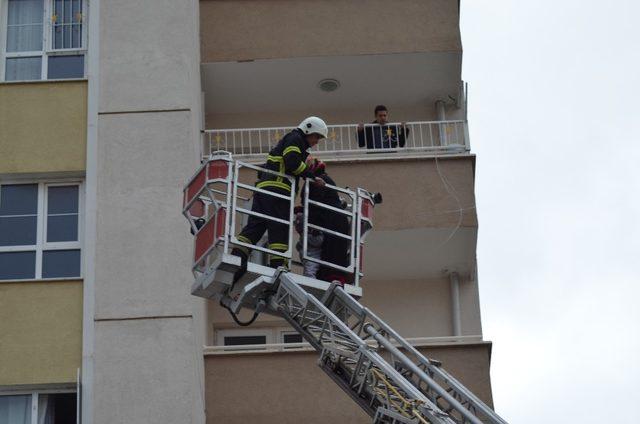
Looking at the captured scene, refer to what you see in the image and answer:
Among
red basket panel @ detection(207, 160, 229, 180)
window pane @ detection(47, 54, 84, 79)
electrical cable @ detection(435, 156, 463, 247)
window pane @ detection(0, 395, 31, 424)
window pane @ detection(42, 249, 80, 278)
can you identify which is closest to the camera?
red basket panel @ detection(207, 160, 229, 180)

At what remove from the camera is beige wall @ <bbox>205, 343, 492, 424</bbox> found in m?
17.7

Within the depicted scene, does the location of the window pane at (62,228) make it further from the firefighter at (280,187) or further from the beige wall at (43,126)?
the firefighter at (280,187)

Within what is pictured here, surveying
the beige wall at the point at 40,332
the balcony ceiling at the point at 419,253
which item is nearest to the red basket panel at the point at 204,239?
the beige wall at the point at 40,332

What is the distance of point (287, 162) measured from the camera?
42.5ft

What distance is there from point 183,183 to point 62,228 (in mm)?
1588

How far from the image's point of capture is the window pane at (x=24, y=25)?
758 inches

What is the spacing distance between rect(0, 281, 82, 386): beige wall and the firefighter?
4.45 metres

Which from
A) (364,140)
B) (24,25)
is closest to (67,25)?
(24,25)

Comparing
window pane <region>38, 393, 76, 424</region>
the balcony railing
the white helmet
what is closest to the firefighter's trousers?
the white helmet

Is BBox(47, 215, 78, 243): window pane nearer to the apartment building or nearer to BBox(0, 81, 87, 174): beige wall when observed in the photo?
the apartment building

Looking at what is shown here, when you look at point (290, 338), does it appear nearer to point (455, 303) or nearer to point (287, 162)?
point (455, 303)

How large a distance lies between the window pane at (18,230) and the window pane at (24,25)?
2620 mm

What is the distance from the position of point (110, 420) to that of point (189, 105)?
417 cm

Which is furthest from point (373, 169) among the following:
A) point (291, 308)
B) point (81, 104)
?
point (291, 308)
